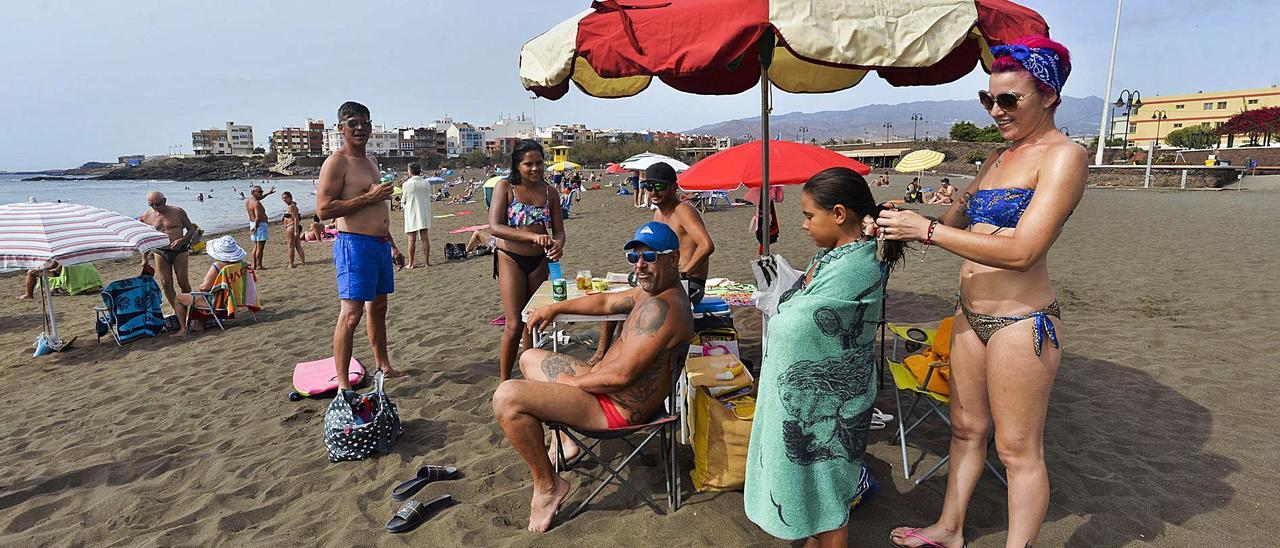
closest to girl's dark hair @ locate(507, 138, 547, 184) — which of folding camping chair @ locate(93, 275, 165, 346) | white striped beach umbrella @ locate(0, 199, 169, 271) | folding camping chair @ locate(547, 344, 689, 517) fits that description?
folding camping chair @ locate(547, 344, 689, 517)

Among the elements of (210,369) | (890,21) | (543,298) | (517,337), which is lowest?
(210,369)

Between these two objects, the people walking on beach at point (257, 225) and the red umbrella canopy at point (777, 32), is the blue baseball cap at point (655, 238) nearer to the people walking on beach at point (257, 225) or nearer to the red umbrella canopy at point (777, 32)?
the red umbrella canopy at point (777, 32)

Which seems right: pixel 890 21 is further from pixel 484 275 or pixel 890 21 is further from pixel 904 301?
pixel 484 275

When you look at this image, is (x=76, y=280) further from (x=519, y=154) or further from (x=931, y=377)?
(x=931, y=377)

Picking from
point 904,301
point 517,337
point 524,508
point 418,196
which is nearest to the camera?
point 524,508

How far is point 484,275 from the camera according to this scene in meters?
9.52

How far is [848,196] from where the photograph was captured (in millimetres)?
1893

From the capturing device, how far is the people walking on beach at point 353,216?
12.3 feet

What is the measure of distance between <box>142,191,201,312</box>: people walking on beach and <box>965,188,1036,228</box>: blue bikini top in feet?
27.8

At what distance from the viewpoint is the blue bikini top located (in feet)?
6.38

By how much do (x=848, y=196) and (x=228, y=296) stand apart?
731 cm

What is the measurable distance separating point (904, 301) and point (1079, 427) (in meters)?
3.51

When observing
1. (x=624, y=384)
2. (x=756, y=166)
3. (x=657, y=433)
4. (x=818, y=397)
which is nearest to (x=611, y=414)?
(x=624, y=384)

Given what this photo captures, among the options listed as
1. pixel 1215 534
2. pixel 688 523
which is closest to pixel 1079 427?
pixel 1215 534
